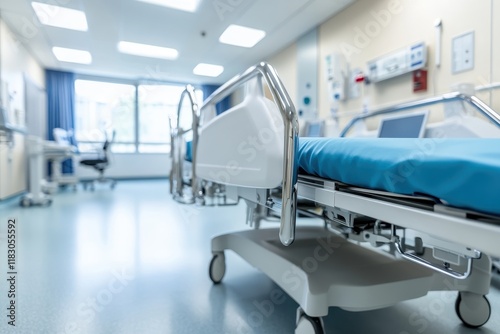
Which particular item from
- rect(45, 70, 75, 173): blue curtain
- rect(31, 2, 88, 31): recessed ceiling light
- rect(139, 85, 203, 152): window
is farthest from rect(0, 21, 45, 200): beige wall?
rect(139, 85, 203, 152): window

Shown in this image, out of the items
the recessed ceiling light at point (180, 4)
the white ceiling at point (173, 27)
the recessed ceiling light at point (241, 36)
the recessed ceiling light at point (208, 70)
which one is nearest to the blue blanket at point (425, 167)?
the white ceiling at point (173, 27)

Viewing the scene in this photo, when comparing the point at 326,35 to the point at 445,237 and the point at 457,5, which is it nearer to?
the point at 457,5

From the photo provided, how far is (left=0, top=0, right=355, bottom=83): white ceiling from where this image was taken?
3.75 metres

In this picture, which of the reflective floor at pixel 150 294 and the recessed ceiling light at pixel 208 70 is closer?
the reflective floor at pixel 150 294

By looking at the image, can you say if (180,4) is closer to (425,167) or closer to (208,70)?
(208,70)

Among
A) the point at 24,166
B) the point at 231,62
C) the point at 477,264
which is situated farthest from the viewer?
the point at 231,62

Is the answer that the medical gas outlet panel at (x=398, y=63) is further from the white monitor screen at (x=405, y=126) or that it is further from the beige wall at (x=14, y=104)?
the beige wall at (x=14, y=104)

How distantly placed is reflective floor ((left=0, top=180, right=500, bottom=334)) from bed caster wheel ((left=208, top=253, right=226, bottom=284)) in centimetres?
4

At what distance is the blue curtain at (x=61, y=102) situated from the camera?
6.63m

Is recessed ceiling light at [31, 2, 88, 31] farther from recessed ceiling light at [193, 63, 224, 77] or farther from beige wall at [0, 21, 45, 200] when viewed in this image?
recessed ceiling light at [193, 63, 224, 77]

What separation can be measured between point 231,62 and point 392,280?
19.0 ft

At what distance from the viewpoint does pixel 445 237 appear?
0.57 m

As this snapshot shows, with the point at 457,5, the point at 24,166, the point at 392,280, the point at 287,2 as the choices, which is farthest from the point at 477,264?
the point at 24,166

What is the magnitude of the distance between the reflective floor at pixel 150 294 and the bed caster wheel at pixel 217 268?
0.04 metres
